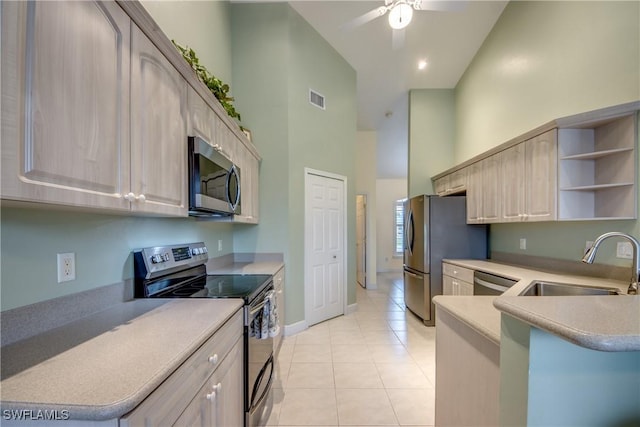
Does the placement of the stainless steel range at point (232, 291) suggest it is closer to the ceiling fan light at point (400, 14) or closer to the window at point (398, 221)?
the ceiling fan light at point (400, 14)

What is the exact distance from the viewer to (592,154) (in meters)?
2.09

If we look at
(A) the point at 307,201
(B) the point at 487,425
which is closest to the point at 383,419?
(B) the point at 487,425

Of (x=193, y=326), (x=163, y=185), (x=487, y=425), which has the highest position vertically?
(x=163, y=185)

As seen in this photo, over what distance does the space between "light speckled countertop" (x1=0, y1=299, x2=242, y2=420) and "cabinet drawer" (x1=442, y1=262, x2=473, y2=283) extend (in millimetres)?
2853

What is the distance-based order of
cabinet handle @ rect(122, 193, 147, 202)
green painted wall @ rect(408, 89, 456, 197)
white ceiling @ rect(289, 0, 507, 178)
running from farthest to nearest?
green painted wall @ rect(408, 89, 456, 197) < white ceiling @ rect(289, 0, 507, 178) < cabinet handle @ rect(122, 193, 147, 202)

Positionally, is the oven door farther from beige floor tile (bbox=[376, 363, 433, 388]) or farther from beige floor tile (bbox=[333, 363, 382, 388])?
beige floor tile (bbox=[376, 363, 433, 388])

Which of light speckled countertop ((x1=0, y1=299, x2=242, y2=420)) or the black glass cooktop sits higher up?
light speckled countertop ((x1=0, y1=299, x2=242, y2=420))

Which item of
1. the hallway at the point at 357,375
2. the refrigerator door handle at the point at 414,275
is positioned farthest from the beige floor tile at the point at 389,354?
the refrigerator door handle at the point at 414,275

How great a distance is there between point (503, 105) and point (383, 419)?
383 cm

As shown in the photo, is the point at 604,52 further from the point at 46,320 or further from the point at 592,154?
the point at 46,320

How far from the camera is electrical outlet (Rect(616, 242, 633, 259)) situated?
6.28 feet

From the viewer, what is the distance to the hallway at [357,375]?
1938 millimetres

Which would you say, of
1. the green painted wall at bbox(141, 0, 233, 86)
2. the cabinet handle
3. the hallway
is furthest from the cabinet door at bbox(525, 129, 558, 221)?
the green painted wall at bbox(141, 0, 233, 86)

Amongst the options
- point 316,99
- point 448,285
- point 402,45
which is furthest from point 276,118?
point 448,285
